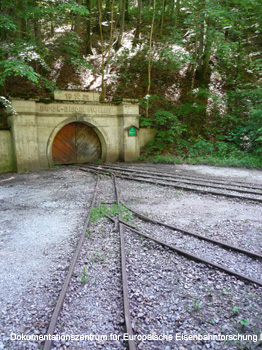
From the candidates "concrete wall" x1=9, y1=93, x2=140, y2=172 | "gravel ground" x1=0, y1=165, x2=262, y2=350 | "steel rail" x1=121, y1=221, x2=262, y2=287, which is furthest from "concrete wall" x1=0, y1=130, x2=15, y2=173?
"steel rail" x1=121, y1=221, x2=262, y2=287

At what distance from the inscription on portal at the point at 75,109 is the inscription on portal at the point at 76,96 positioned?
15.2 inches

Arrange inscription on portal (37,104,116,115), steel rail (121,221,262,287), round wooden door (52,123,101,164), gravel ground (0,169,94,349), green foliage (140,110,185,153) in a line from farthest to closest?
green foliage (140,110,185,153) → round wooden door (52,123,101,164) → inscription on portal (37,104,116,115) → steel rail (121,221,262,287) → gravel ground (0,169,94,349)

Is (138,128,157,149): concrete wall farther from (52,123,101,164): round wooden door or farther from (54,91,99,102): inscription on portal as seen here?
(54,91,99,102): inscription on portal

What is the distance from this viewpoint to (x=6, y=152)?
1088cm

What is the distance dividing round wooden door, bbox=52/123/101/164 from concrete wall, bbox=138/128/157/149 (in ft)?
8.17

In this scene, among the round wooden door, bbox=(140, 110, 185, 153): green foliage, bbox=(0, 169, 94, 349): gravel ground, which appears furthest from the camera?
bbox=(140, 110, 185, 153): green foliage

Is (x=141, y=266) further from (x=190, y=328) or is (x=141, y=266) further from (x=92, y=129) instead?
(x=92, y=129)

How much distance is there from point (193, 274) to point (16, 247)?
287 cm

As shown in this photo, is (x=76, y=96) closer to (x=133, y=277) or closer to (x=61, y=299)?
(x=133, y=277)

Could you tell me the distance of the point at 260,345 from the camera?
2.13 metres

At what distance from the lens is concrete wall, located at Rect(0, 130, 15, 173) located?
10.8 metres

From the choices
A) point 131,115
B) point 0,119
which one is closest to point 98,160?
point 131,115

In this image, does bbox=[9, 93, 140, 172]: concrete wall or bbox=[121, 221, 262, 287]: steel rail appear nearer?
bbox=[121, 221, 262, 287]: steel rail

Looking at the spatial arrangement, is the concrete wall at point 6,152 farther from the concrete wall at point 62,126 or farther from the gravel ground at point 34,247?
the gravel ground at point 34,247
